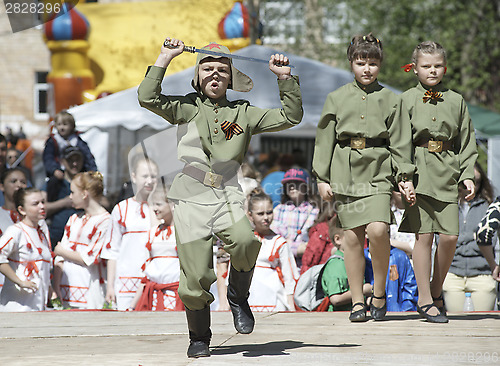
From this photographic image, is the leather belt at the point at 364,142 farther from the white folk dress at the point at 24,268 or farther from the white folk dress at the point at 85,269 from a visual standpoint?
the white folk dress at the point at 24,268

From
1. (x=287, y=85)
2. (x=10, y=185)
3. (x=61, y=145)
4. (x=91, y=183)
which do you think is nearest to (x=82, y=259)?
(x=91, y=183)

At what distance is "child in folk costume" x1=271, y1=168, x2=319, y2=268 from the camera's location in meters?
7.56

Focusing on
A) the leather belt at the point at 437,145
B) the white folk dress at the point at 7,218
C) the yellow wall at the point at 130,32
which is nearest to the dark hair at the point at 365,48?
the leather belt at the point at 437,145

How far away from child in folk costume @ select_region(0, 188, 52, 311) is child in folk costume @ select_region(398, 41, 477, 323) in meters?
→ 3.09

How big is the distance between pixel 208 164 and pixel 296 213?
12.4ft

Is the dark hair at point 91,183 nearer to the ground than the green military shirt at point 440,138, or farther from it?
nearer to the ground

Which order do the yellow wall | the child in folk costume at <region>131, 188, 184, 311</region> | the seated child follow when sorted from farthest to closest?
1. the yellow wall
2. the seated child
3. the child in folk costume at <region>131, 188, 184, 311</region>

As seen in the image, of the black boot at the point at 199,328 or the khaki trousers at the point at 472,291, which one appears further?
the khaki trousers at the point at 472,291

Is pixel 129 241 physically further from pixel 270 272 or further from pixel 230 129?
pixel 230 129

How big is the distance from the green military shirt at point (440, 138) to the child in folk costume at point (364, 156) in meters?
0.15

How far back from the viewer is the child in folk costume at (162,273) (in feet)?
20.4

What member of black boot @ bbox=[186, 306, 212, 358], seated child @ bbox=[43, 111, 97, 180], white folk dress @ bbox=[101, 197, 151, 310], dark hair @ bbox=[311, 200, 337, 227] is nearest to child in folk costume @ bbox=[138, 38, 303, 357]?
black boot @ bbox=[186, 306, 212, 358]

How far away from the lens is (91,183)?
7.13 meters

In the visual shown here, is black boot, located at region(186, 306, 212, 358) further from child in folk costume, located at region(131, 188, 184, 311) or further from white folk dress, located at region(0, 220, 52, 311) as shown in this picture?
white folk dress, located at region(0, 220, 52, 311)
